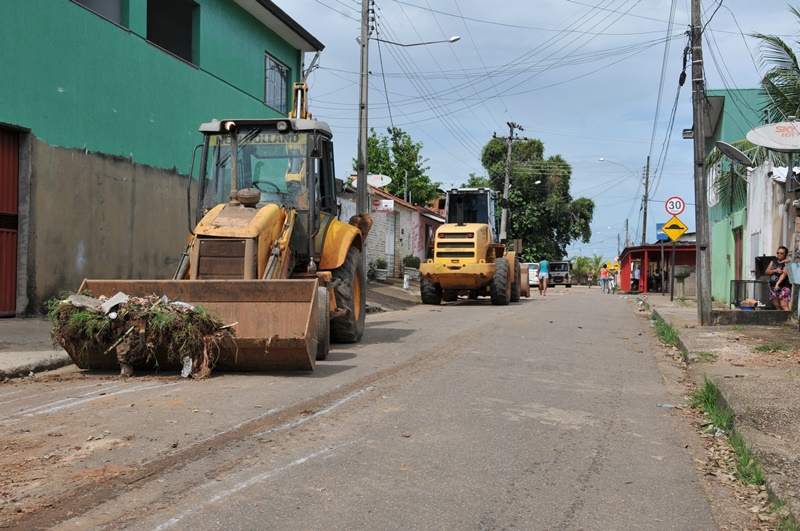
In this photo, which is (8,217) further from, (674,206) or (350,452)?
(674,206)

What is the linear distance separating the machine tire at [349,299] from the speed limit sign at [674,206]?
601 inches

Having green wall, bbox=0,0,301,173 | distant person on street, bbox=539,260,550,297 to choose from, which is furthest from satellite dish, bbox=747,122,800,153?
distant person on street, bbox=539,260,550,297

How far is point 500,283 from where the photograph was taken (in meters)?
23.9

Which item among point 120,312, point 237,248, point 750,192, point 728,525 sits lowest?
point 728,525

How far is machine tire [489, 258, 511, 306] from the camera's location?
78.4 ft

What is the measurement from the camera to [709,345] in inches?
488

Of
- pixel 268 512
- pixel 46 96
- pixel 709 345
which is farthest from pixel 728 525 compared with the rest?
pixel 46 96

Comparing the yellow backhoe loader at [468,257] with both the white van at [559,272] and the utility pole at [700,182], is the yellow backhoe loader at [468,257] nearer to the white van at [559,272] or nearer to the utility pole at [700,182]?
the utility pole at [700,182]

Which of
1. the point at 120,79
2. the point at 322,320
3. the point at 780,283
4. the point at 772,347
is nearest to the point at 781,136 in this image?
the point at 780,283

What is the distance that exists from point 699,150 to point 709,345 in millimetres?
5801

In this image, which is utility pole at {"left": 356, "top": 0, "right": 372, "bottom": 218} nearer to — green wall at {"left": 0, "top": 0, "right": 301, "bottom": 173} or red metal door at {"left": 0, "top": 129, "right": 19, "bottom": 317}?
green wall at {"left": 0, "top": 0, "right": 301, "bottom": 173}

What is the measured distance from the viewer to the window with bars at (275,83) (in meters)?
23.7

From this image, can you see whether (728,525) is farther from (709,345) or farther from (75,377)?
(709,345)

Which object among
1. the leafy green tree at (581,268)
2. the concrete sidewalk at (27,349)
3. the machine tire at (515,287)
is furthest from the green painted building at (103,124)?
the leafy green tree at (581,268)
